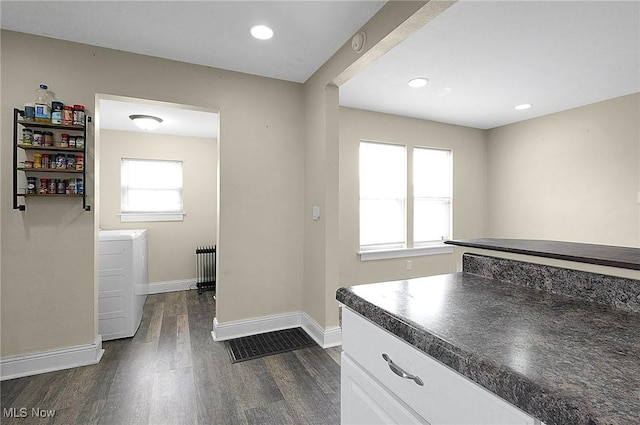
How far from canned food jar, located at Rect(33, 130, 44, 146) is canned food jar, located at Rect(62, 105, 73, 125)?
0.58 feet

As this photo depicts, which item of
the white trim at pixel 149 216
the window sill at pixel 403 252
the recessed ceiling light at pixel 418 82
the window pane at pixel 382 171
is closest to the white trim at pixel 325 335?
the window sill at pixel 403 252

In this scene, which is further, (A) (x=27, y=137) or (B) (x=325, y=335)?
(B) (x=325, y=335)

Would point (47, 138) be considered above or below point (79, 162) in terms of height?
above

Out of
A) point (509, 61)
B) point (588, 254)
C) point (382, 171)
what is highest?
point (509, 61)

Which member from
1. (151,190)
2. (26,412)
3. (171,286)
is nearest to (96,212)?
(26,412)

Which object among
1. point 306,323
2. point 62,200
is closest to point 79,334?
point 62,200

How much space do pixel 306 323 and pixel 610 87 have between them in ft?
13.2

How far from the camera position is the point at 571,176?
3902mm

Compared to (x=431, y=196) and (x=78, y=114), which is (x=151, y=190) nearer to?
(x=78, y=114)

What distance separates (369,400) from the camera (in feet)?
3.28

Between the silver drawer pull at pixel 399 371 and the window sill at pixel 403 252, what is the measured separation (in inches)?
120

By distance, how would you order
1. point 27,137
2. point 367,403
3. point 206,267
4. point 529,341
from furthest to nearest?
point 206,267, point 27,137, point 367,403, point 529,341

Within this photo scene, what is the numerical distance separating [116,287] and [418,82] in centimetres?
356

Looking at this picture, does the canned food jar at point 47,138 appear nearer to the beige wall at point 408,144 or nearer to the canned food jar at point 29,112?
the canned food jar at point 29,112
